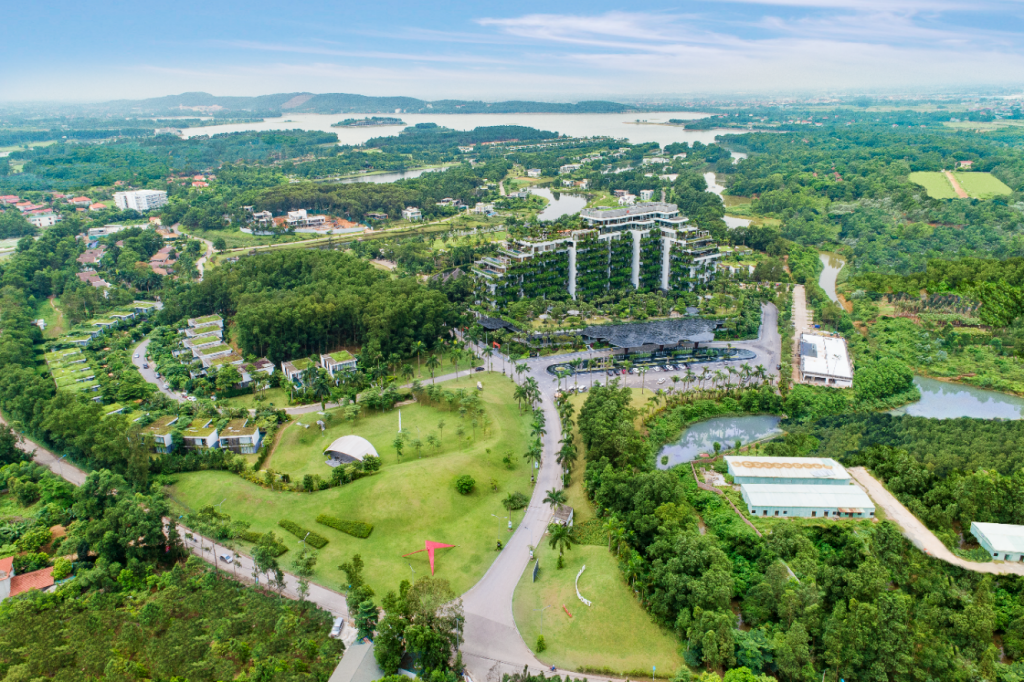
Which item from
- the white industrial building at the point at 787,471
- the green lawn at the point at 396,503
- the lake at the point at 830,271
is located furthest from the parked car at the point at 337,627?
the lake at the point at 830,271

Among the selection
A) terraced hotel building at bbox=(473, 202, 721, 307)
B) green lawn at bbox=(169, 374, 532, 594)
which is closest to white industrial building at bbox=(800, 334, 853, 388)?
terraced hotel building at bbox=(473, 202, 721, 307)

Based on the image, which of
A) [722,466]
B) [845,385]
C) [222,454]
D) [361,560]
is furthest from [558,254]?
[361,560]

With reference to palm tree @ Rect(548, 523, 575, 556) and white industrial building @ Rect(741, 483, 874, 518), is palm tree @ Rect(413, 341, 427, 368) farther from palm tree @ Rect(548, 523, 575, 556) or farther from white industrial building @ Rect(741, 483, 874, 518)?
white industrial building @ Rect(741, 483, 874, 518)

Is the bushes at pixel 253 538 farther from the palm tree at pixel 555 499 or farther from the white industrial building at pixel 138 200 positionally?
the white industrial building at pixel 138 200

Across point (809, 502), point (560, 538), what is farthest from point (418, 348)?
point (809, 502)

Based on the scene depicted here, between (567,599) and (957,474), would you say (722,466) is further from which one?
(567,599)
